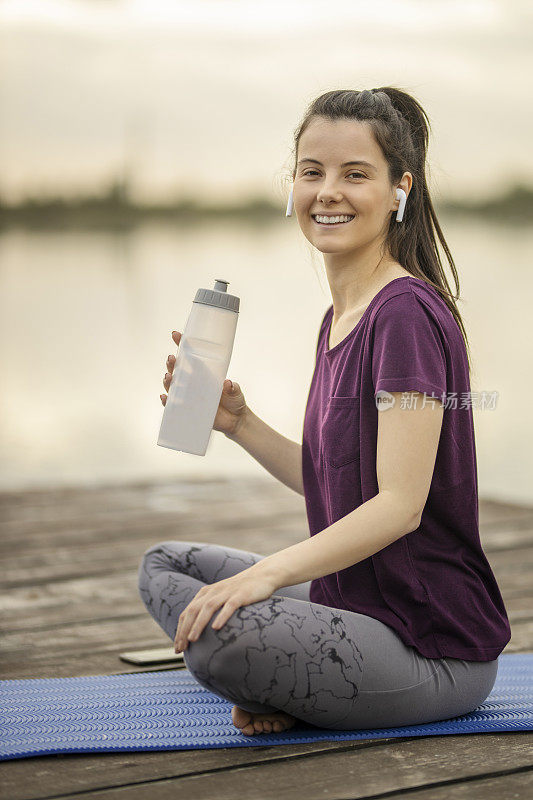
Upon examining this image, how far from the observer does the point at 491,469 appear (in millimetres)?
5031

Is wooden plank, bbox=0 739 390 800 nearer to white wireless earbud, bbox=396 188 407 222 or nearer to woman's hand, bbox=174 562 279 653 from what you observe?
woman's hand, bbox=174 562 279 653

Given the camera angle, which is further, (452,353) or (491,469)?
(491,469)

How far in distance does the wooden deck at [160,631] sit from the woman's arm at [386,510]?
0.26m

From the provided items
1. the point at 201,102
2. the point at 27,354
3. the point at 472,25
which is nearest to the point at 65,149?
the point at 201,102

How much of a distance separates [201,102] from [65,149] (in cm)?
370

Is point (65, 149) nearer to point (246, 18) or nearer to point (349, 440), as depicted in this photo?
point (246, 18)

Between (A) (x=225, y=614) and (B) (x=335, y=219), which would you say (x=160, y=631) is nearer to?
(A) (x=225, y=614)

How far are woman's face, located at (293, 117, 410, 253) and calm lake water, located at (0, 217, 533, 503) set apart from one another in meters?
0.20

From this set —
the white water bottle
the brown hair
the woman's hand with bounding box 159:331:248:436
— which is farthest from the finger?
the brown hair

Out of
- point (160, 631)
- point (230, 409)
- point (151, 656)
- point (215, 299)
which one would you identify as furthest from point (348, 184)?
point (160, 631)

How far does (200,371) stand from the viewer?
161cm

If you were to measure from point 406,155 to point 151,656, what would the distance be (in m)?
1.02

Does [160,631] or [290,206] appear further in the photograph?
[160,631]

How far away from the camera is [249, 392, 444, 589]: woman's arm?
1.41 metres
